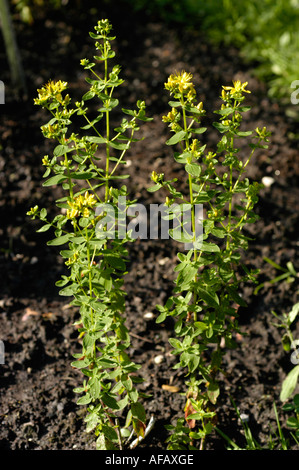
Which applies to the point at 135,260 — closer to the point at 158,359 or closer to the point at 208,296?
the point at 158,359

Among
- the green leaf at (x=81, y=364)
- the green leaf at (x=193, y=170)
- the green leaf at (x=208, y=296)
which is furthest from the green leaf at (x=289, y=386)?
the green leaf at (x=193, y=170)

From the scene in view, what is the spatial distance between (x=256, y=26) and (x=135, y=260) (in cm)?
284

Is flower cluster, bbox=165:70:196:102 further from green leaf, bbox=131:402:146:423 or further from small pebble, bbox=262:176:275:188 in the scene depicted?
small pebble, bbox=262:176:275:188

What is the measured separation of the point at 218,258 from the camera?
188 cm

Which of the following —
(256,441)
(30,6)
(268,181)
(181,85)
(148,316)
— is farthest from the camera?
(30,6)

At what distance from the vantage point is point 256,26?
15.6 ft

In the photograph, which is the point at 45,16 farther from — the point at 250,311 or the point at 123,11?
the point at 250,311

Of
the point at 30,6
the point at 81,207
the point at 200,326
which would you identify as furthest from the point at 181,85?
the point at 30,6

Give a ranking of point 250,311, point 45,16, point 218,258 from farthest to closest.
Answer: point 45,16 → point 250,311 → point 218,258

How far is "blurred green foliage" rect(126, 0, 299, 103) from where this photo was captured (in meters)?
4.50

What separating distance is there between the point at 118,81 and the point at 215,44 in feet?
11.6

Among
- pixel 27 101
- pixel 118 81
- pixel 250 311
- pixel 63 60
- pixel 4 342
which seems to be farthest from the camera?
pixel 63 60

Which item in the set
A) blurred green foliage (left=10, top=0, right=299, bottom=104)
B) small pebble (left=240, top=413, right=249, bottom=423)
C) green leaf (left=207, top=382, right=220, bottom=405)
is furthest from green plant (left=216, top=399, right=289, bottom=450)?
blurred green foliage (left=10, top=0, right=299, bottom=104)

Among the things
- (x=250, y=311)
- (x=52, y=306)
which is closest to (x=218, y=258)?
(x=250, y=311)
